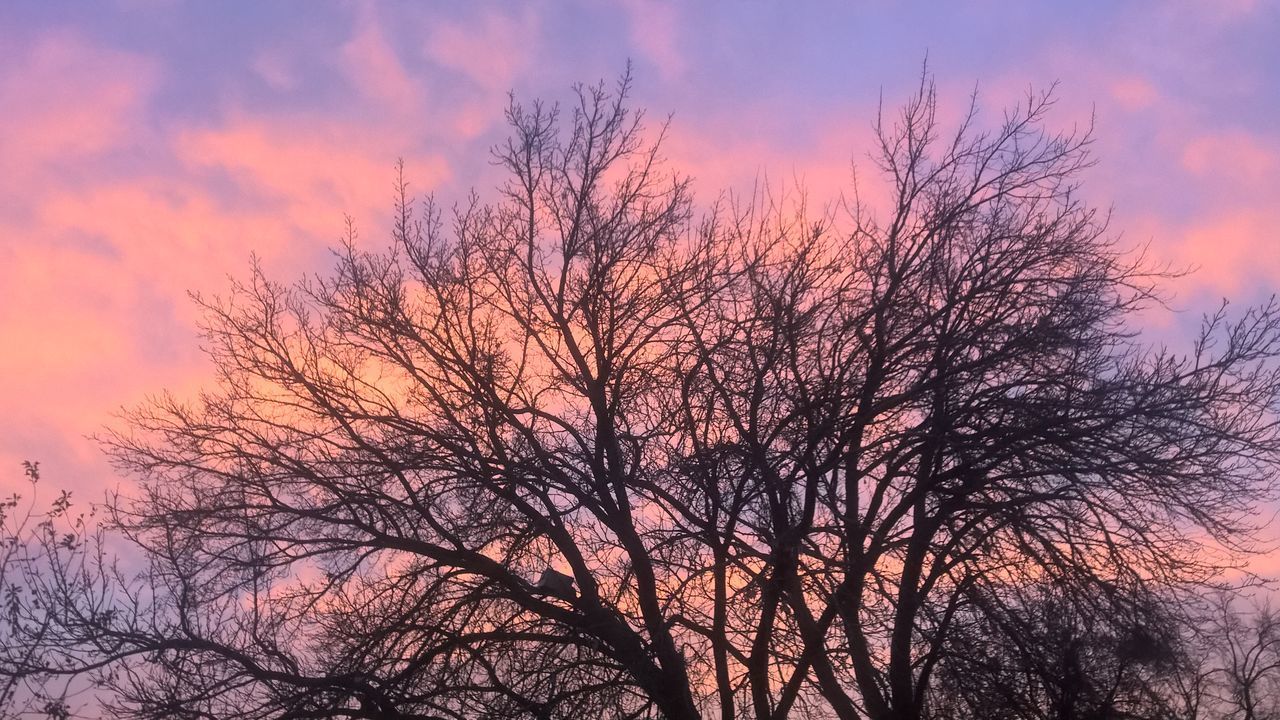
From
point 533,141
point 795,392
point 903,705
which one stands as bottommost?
point 903,705

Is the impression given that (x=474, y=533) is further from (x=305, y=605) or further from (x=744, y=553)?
(x=744, y=553)

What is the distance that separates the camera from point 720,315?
1295 centimetres

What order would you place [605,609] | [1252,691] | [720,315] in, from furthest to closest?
[1252,691]
[720,315]
[605,609]

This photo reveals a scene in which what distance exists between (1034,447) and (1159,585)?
76.1 inches

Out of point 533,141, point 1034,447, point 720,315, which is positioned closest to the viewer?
point 1034,447

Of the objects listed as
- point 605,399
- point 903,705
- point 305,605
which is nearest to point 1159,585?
point 903,705

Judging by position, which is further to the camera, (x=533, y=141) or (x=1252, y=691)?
(x=1252, y=691)

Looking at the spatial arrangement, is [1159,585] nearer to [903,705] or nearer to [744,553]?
[903,705]

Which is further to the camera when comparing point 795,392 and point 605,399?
point 605,399

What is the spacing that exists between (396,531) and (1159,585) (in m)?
8.33

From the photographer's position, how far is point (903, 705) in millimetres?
11562

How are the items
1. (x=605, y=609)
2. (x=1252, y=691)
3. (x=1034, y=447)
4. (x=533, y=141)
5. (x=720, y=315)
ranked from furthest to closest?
1. (x=1252, y=691)
2. (x=533, y=141)
3. (x=720, y=315)
4. (x=605, y=609)
5. (x=1034, y=447)

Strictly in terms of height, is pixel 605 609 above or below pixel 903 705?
above

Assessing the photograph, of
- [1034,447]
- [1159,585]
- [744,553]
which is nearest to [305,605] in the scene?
[744,553]
